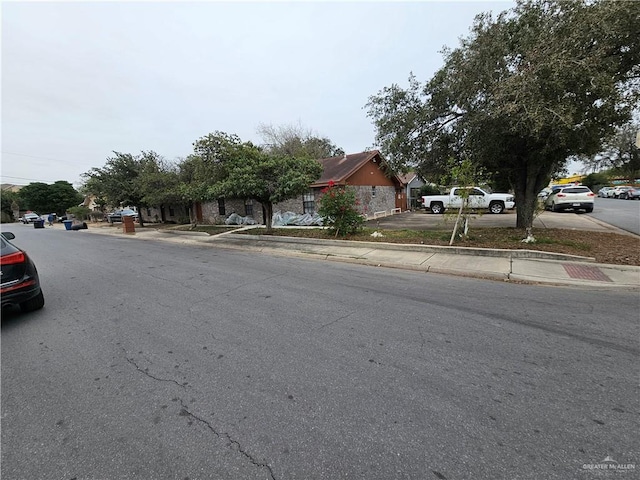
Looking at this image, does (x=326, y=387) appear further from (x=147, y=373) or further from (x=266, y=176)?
(x=266, y=176)

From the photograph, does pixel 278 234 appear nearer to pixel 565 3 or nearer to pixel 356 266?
pixel 356 266

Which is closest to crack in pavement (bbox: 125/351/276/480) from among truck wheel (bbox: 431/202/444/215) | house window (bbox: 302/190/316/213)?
house window (bbox: 302/190/316/213)

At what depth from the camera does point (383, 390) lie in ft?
8.91

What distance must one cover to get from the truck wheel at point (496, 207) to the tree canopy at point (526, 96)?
10244 millimetres

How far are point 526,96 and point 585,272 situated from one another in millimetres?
4213

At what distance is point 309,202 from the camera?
708 inches

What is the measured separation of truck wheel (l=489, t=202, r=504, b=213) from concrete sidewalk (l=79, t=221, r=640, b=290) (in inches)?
613

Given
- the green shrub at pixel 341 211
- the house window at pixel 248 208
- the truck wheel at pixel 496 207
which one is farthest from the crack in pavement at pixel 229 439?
the truck wheel at pixel 496 207

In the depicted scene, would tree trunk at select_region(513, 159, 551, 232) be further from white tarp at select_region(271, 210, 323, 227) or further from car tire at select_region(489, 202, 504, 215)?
car tire at select_region(489, 202, 504, 215)

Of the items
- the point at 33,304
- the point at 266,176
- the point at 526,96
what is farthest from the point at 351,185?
the point at 33,304

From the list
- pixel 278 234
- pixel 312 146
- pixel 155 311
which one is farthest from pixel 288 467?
pixel 312 146

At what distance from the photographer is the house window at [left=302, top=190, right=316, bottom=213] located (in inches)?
700

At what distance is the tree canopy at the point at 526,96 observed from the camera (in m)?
6.62

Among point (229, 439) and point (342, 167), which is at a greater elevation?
point (342, 167)
